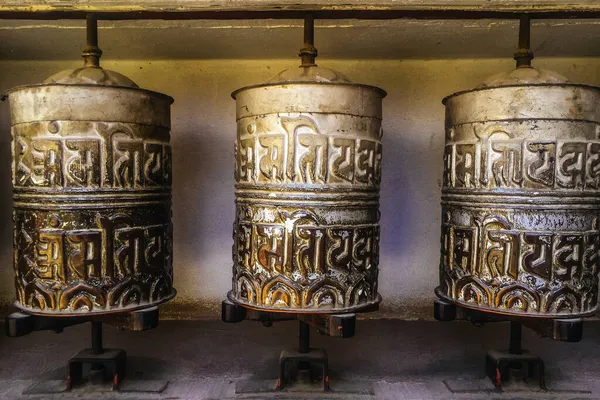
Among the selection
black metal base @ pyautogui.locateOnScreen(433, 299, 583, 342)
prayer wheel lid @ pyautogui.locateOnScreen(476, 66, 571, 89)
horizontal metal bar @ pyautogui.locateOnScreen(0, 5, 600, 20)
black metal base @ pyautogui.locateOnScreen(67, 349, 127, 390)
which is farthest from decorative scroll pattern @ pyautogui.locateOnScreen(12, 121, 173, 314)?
prayer wheel lid @ pyautogui.locateOnScreen(476, 66, 571, 89)

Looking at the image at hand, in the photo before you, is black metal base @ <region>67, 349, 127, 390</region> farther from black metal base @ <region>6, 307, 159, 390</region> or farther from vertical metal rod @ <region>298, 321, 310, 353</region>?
vertical metal rod @ <region>298, 321, 310, 353</region>

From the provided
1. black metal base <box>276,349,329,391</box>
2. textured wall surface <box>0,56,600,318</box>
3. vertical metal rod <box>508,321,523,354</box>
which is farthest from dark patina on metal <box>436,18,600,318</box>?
textured wall surface <box>0,56,600,318</box>

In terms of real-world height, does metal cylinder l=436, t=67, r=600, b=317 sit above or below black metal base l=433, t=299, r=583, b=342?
above

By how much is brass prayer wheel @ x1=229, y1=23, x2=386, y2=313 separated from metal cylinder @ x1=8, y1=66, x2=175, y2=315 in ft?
1.31

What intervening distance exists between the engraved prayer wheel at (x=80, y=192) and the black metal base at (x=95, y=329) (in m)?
0.05

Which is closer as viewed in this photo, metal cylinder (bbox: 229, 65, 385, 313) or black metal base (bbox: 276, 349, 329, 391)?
metal cylinder (bbox: 229, 65, 385, 313)

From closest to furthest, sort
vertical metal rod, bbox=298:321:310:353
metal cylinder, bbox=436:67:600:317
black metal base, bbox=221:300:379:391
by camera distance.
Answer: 1. metal cylinder, bbox=436:67:600:317
2. black metal base, bbox=221:300:379:391
3. vertical metal rod, bbox=298:321:310:353

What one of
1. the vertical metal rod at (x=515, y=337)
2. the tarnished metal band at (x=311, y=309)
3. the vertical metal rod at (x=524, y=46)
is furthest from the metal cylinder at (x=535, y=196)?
the tarnished metal band at (x=311, y=309)

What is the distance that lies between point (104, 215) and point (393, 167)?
150cm

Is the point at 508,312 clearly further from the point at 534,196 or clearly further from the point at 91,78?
the point at 91,78

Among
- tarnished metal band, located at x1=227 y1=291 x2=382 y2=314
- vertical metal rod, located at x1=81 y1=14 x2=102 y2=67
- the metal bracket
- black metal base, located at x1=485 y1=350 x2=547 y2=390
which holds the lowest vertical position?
black metal base, located at x1=485 y1=350 x2=547 y2=390

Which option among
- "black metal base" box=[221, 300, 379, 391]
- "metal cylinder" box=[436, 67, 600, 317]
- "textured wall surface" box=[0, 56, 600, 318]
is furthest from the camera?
"textured wall surface" box=[0, 56, 600, 318]

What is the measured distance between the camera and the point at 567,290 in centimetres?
154

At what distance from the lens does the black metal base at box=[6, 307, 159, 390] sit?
1.61 meters
